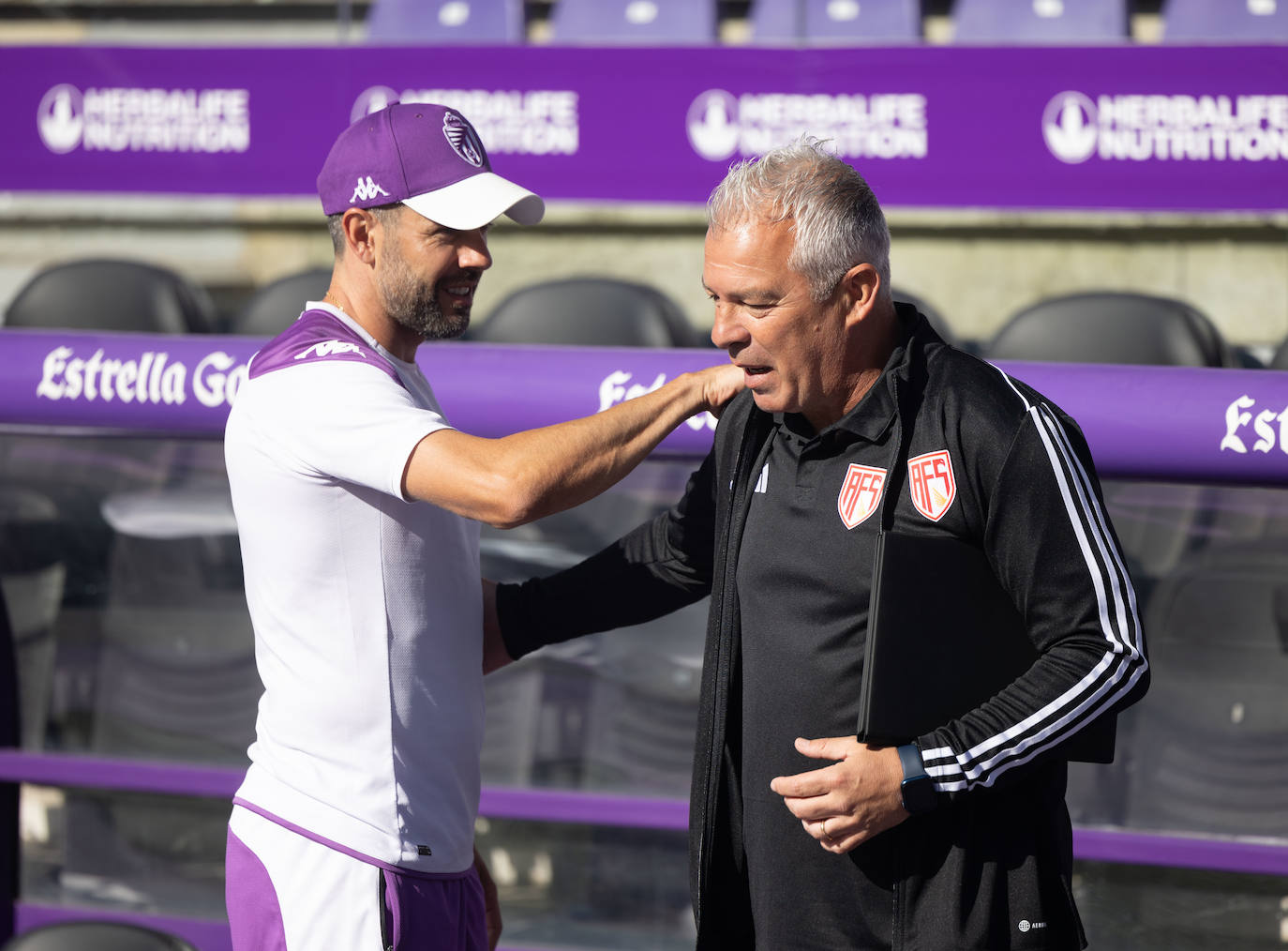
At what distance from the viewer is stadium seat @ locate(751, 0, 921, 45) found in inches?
205

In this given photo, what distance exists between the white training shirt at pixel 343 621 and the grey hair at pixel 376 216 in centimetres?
12

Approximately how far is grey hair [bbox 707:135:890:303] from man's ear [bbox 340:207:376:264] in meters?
0.54

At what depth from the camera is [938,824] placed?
5.09ft

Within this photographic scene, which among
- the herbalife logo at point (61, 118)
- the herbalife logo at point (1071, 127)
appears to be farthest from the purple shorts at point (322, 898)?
the herbalife logo at point (61, 118)

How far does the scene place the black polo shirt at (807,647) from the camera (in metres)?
1.59

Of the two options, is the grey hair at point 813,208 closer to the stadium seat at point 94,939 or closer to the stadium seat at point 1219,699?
the stadium seat at point 1219,699

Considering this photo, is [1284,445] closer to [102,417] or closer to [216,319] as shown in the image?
[102,417]

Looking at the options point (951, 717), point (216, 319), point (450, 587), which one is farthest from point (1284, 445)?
point (216, 319)

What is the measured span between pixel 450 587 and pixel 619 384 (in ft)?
2.11

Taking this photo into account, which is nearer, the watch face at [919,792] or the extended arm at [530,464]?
the watch face at [919,792]

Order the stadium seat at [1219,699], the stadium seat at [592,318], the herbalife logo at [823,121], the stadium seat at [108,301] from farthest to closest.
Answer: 1. the herbalife logo at [823,121]
2. the stadium seat at [108,301]
3. the stadium seat at [592,318]
4. the stadium seat at [1219,699]

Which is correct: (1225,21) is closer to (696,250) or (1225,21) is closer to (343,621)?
(696,250)

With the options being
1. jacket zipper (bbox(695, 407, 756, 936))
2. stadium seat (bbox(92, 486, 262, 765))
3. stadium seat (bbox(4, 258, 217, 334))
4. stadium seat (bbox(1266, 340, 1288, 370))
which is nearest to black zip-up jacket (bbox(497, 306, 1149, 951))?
jacket zipper (bbox(695, 407, 756, 936))

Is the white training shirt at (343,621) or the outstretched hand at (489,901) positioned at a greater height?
the white training shirt at (343,621)
